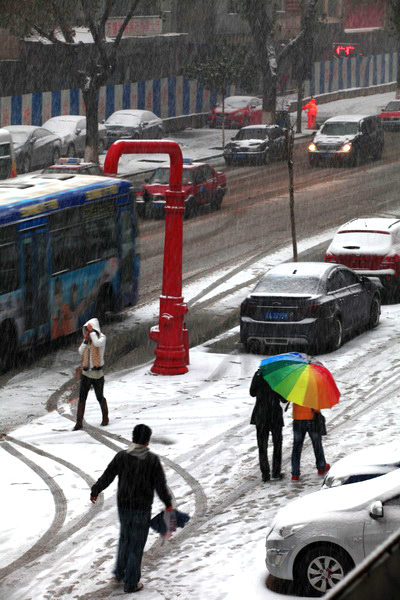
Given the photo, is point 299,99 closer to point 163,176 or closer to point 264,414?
point 163,176

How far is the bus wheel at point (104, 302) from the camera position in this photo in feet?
70.7

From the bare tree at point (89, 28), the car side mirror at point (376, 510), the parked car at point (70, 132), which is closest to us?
the car side mirror at point (376, 510)

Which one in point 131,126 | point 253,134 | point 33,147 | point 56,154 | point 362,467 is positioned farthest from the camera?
point 131,126

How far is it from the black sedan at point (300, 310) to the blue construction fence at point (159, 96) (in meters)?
29.2

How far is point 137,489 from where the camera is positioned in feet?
32.9

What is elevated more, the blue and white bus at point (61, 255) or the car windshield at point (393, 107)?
the car windshield at point (393, 107)

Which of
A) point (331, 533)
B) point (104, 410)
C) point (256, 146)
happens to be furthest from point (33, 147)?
point (331, 533)

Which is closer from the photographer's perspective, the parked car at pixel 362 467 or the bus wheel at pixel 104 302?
the parked car at pixel 362 467

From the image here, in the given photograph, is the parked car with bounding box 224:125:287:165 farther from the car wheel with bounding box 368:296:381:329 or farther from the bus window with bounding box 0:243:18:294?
the bus window with bounding box 0:243:18:294

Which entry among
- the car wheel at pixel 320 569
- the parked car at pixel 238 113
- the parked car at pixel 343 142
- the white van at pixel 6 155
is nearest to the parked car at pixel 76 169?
the white van at pixel 6 155

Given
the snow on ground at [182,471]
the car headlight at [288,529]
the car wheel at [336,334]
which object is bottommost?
the snow on ground at [182,471]

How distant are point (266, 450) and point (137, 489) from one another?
362 cm

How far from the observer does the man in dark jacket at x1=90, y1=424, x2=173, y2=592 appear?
10.0m

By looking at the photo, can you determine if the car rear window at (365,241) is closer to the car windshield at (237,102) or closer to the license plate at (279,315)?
the license plate at (279,315)
